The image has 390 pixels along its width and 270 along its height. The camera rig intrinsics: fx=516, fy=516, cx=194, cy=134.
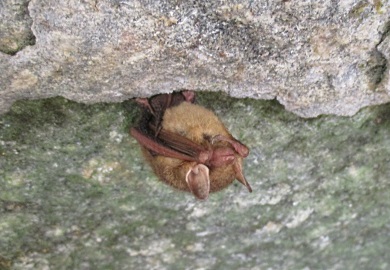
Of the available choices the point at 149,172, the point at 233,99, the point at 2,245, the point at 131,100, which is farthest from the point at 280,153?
the point at 2,245

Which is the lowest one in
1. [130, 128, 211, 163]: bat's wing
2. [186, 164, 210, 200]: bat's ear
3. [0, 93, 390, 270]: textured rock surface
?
[186, 164, 210, 200]: bat's ear

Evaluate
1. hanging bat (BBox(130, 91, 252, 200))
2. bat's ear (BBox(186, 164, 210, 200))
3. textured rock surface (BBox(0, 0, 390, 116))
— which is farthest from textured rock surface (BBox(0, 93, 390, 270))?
bat's ear (BBox(186, 164, 210, 200))

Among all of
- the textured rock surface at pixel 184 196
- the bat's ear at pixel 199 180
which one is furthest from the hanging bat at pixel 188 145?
the textured rock surface at pixel 184 196

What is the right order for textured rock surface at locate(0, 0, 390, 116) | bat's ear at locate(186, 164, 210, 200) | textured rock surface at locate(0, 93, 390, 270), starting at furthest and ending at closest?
textured rock surface at locate(0, 93, 390, 270) < bat's ear at locate(186, 164, 210, 200) < textured rock surface at locate(0, 0, 390, 116)

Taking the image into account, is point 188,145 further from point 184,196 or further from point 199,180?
point 184,196

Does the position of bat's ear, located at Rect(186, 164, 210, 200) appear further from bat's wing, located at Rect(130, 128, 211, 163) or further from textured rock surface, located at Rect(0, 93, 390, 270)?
textured rock surface, located at Rect(0, 93, 390, 270)

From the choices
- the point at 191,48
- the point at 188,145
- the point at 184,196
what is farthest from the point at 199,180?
the point at 184,196

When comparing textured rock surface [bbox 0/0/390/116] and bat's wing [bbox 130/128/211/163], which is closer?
textured rock surface [bbox 0/0/390/116]
